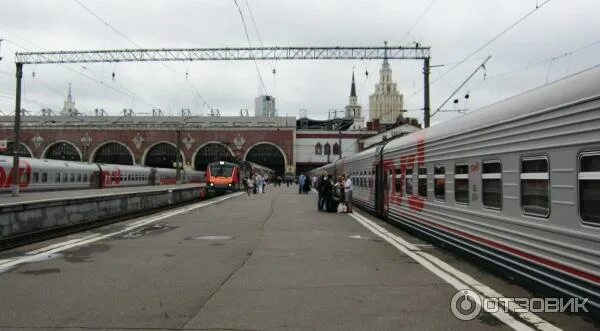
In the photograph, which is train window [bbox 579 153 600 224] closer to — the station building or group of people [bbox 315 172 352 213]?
group of people [bbox 315 172 352 213]

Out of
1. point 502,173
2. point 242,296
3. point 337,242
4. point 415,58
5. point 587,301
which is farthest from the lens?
point 415,58

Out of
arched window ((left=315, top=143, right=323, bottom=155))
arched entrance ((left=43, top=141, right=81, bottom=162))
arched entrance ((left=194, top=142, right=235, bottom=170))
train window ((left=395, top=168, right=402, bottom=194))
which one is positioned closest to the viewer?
train window ((left=395, top=168, right=402, bottom=194))

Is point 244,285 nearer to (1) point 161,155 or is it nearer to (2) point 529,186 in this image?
(2) point 529,186

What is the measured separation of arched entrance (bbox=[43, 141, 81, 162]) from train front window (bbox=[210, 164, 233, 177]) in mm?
65910

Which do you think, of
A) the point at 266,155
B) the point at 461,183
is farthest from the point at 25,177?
the point at 266,155

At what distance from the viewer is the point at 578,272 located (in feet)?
21.4

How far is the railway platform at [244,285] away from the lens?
21.0 ft

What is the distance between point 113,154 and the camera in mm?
107375

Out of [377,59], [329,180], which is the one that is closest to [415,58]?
[377,59]

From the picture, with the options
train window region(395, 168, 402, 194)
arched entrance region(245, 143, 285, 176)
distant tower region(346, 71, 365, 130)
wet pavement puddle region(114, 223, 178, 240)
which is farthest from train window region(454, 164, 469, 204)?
distant tower region(346, 71, 365, 130)

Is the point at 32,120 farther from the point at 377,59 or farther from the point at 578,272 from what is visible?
the point at 578,272

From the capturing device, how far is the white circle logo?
6.70m

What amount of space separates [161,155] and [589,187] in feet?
342

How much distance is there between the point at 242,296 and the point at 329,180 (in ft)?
61.1
